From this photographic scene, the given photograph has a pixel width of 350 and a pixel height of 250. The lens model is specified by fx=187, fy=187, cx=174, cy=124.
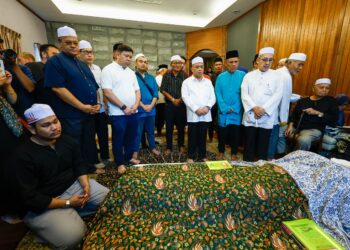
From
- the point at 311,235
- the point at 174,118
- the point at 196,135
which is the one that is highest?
the point at 174,118

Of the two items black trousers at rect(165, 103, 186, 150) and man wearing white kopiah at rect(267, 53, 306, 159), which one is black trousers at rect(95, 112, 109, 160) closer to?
black trousers at rect(165, 103, 186, 150)

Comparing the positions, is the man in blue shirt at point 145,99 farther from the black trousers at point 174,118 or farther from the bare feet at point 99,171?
the bare feet at point 99,171

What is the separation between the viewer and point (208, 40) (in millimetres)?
6113

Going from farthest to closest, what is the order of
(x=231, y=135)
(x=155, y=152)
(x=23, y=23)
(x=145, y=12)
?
(x=145, y=12)
(x=23, y=23)
(x=155, y=152)
(x=231, y=135)

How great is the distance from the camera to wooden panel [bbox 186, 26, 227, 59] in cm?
596

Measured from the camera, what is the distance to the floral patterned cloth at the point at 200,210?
1108 mm

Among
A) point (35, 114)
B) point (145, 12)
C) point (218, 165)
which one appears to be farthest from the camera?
point (145, 12)

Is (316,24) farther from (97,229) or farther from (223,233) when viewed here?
(97,229)

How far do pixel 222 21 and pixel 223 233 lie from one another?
5686 mm

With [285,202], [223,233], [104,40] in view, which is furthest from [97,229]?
Result: [104,40]

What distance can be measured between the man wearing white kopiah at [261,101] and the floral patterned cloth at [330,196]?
103 centimetres

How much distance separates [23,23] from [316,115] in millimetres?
5503

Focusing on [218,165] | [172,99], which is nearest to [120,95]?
[172,99]

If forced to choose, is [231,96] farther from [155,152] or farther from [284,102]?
[155,152]
